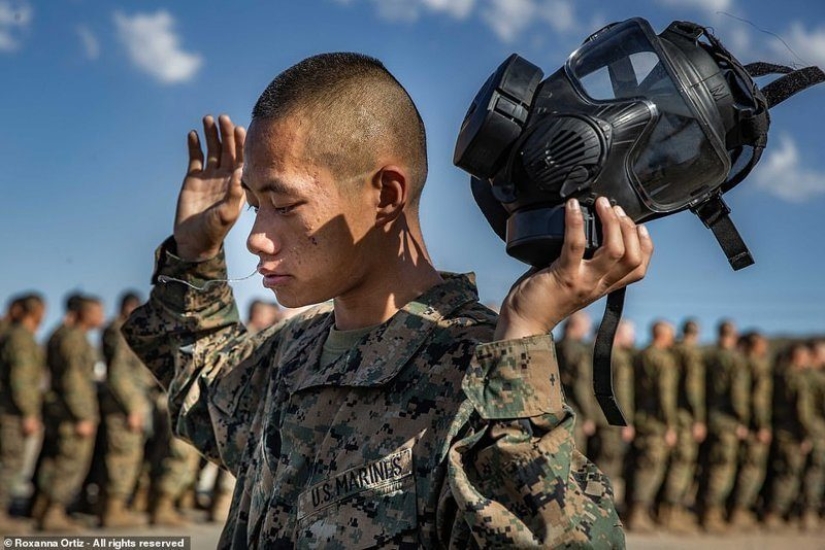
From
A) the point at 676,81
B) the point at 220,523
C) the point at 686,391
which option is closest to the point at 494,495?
the point at 676,81

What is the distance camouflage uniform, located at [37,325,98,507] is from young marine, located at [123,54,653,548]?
733 centimetres

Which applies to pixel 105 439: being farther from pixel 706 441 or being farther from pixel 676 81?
pixel 676 81

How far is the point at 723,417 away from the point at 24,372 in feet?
30.2

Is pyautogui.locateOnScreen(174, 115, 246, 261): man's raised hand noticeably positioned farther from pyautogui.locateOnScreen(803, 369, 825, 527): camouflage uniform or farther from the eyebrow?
pyautogui.locateOnScreen(803, 369, 825, 527): camouflage uniform

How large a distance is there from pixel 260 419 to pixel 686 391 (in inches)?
436

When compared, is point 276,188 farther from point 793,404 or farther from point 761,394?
point 793,404

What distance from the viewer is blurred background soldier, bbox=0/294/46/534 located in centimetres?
902

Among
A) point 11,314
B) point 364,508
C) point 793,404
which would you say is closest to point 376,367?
point 364,508

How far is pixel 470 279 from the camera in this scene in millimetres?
2141

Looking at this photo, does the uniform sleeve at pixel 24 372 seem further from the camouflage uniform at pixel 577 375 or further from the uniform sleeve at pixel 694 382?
the uniform sleeve at pixel 694 382

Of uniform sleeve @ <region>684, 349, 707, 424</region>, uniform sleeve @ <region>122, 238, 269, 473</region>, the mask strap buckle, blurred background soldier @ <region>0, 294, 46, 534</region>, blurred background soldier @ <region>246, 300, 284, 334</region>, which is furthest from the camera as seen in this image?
uniform sleeve @ <region>684, 349, 707, 424</region>

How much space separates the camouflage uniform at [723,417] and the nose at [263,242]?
1178 centimetres

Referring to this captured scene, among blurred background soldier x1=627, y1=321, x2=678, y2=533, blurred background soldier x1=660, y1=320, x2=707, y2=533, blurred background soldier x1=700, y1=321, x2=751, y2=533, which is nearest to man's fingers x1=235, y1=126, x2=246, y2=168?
blurred background soldier x1=627, y1=321, x2=678, y2=533

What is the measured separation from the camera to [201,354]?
2.55m
